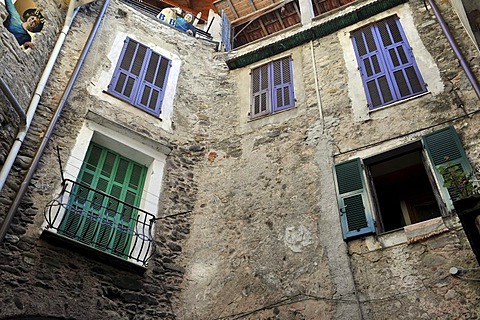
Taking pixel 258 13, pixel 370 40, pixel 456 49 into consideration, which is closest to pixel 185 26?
pixel 258 13

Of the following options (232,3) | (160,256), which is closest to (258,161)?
(160,256)

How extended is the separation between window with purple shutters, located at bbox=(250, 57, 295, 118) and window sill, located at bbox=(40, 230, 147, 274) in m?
3.71

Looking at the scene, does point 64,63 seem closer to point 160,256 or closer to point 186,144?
point 186,144

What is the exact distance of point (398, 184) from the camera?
25.4 ft

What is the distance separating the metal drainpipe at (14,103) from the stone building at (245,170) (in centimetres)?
2

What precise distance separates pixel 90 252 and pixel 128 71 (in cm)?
397

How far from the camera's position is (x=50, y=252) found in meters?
5.79

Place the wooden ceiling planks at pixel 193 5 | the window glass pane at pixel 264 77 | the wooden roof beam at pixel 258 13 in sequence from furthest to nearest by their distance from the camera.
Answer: the wooden ceiling planks at pixel 193 5 → the wooden roof beam at pixel 258 13 → the window glass pane at pixel 264 77

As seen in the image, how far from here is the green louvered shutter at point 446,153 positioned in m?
5.75

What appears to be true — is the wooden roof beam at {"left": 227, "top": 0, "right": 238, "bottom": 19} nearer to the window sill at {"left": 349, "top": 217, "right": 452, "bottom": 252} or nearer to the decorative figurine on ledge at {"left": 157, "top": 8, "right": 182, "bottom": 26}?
the decorative figurine on ledge at {"left": 157, "top": 8, "right": 182, "bottom": 26}

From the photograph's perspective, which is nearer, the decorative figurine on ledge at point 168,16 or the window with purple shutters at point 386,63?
the window with purple shutters at point 386,63

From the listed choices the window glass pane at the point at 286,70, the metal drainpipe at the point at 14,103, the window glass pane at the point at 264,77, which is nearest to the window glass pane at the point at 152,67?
the window glass pane at the point at 264,77

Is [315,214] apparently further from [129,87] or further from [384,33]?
[129,87]

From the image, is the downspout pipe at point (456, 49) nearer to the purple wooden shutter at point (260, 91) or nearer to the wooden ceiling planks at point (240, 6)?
the purple wooden shutter at point (260, 91)
